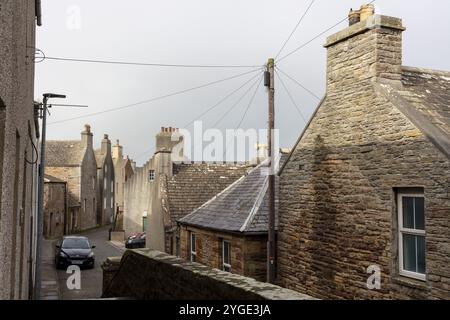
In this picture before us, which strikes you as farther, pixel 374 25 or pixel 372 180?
pixel 374 25

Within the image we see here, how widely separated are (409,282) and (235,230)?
6.68m

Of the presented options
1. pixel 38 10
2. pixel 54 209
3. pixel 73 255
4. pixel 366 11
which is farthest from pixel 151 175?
pixel 366 11

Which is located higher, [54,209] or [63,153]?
[63,153]

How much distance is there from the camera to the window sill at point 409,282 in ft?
26.8

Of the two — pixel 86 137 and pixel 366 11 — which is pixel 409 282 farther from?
pixel 86 137

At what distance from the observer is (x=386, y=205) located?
9.00 m

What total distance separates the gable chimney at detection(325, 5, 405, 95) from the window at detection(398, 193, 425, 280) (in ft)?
9.34

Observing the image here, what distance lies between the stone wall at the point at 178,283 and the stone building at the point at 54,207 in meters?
31.1

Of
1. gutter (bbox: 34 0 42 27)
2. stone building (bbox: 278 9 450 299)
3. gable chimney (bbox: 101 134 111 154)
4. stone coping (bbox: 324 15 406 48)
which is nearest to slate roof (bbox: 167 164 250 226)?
stone building (bbox: 278 9 450 299)

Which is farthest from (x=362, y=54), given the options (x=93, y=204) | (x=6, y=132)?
(x=93, y=204)

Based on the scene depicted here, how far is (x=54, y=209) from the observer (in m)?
39.9

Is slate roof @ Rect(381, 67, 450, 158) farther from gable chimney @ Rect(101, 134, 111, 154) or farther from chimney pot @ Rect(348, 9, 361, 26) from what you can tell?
gable chimney @ Rect(101, 134, 111, 154)

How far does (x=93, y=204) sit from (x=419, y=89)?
47072 mm

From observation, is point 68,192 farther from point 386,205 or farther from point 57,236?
point 386,205
